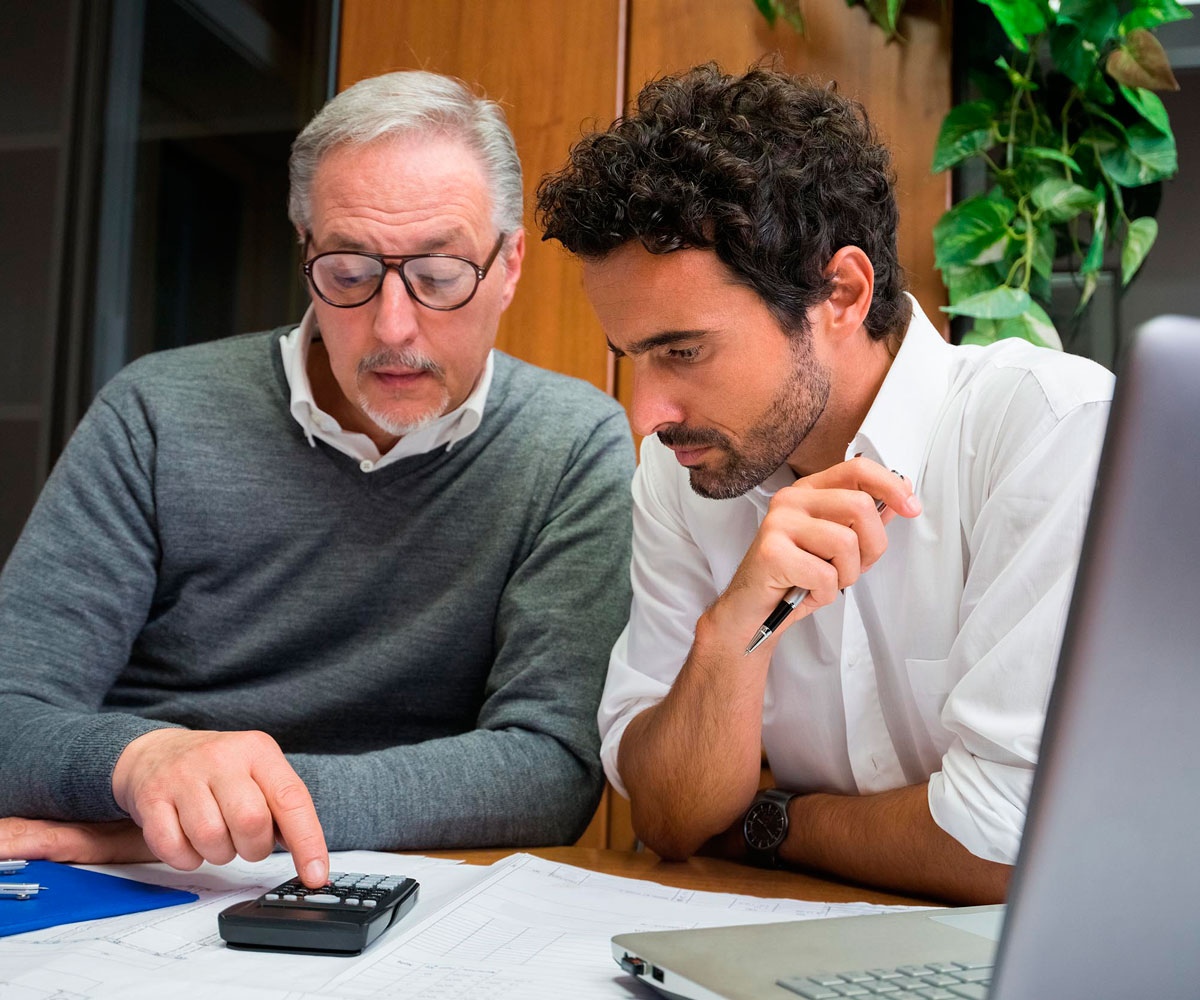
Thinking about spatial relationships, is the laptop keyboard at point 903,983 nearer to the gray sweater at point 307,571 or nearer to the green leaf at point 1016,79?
the gray sweater at point 307,571

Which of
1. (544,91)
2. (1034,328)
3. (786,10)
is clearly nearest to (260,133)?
(544,91)

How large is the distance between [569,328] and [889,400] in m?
1.07

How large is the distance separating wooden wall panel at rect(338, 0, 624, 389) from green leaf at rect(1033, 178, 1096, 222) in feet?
2.53

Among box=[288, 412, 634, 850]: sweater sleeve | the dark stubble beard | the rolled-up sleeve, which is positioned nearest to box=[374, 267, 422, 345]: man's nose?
box=[288, 412, 634, 850]: sweater sleeve

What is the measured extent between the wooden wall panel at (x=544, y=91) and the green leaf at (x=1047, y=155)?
2.39 ft

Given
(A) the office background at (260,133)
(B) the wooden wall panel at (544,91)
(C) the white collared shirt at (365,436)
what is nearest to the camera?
(C) the white collared shirt at (365,436)

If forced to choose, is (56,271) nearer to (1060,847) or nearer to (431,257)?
(431,257)

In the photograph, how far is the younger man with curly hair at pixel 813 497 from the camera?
961 millimetres

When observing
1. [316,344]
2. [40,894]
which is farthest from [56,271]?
[40,894]

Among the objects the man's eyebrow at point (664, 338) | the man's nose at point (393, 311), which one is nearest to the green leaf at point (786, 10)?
the man's nose at point (393, 311)

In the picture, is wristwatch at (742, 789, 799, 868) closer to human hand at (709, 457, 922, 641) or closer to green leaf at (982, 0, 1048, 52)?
human hand at (709, 457, 922, 641)

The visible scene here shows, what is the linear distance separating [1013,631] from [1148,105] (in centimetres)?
129

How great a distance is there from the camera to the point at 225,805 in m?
0.85

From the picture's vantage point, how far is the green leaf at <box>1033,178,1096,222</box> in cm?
186
